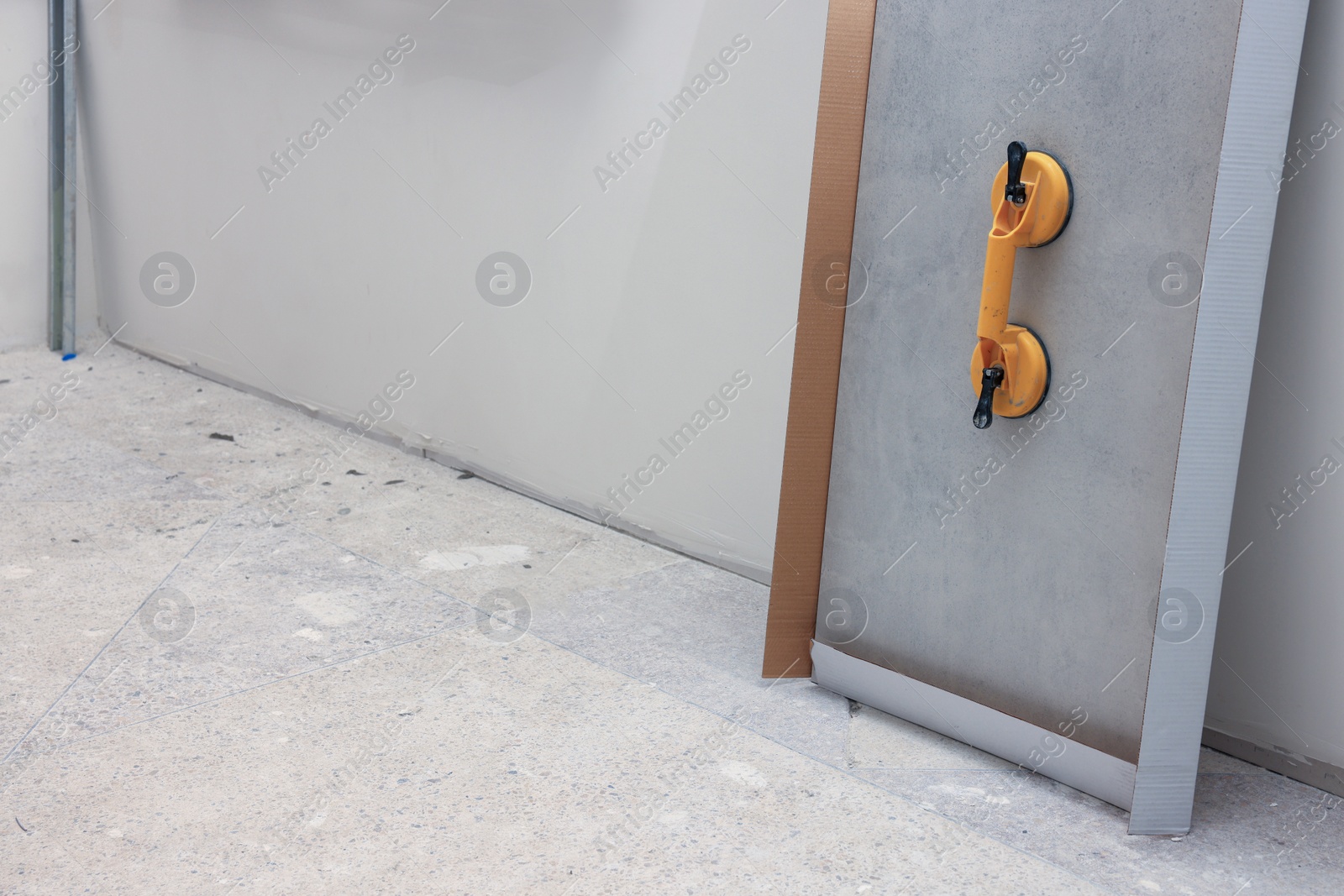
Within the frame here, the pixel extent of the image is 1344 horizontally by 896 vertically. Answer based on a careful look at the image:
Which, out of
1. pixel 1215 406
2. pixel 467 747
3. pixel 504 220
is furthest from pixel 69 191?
pixel 1215 406

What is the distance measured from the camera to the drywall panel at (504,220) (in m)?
3.26

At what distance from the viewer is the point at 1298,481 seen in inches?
92.4

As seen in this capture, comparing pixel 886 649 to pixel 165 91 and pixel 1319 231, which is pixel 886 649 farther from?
pixel 165 91

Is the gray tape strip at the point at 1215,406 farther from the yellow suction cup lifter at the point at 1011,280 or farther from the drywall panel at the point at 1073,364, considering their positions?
the yellow suction cup lifter at the point at 1011,280

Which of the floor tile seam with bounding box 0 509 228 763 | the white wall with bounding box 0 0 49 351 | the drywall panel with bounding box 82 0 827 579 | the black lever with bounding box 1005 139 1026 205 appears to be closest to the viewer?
the black lever with bounding box 1005 139 1026 205

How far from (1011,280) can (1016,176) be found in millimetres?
202

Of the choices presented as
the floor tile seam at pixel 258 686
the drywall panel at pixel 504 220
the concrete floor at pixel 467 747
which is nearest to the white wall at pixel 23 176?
the drywall panel at pixel 504 220

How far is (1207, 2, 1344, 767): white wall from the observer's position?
2.21 m

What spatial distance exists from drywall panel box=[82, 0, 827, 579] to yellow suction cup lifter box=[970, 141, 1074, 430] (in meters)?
0.93

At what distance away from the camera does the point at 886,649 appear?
265 centimetres

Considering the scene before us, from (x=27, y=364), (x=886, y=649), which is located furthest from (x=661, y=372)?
(x=27, y=364)

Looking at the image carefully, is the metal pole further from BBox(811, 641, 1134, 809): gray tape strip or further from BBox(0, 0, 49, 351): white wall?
BBox(811, 641, 1134, 809): gray tape strip

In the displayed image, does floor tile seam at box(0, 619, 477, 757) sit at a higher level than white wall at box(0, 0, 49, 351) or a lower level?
lower

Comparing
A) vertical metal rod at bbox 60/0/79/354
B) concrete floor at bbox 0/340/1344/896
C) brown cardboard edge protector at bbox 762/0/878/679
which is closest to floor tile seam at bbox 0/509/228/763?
concrete floor at bbox 0/340/1344/896
